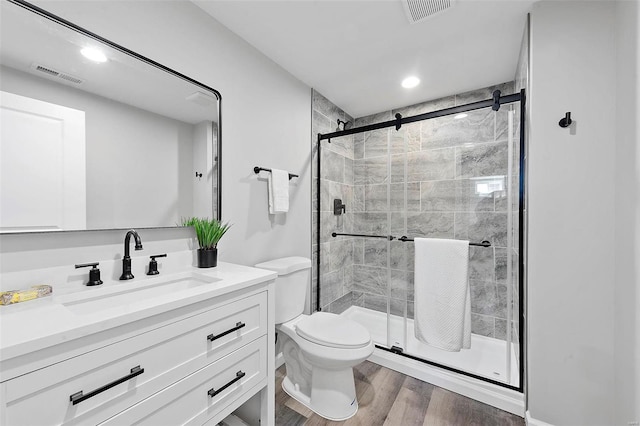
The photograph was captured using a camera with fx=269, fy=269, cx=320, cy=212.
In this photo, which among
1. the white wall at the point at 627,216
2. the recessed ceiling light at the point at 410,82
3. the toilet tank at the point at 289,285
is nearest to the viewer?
the white wall at the point at 627,216

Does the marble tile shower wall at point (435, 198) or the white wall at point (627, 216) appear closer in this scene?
the white wall at point (627, 216)

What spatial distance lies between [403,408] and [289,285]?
994 millimetres

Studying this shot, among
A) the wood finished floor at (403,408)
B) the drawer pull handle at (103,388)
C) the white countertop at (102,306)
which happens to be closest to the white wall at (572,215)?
the wood finished floor at (403,408)

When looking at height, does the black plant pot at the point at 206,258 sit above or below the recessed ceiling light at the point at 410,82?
below

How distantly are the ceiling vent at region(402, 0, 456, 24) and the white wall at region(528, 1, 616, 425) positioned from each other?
47 centimetres

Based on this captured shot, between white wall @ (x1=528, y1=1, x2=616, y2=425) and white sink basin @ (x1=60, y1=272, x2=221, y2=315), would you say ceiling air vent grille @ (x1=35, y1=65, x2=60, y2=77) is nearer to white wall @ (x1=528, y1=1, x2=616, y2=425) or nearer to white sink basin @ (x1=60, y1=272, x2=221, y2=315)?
white sink basin @ (x1=60, y1=272, x2=221, y2=315)

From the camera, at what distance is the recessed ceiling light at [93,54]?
3.61 feet

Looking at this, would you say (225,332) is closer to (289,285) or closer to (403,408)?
(289,285)

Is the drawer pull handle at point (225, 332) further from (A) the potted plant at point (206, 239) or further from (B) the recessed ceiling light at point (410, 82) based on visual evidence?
(B) the recessed ceiling light at point (410, 82)

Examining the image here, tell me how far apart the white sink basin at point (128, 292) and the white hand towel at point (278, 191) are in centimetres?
76

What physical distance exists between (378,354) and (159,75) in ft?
7.54

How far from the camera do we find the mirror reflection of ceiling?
0.95 meters

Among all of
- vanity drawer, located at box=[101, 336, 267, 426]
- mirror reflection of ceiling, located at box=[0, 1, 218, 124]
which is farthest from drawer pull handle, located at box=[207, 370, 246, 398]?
mirror reflection of ceiling, located at box=[0, 1, 218, 124]

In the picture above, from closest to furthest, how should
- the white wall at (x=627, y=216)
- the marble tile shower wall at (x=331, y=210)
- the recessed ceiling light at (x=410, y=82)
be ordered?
the white wall at (x=627, y=216) → the recessed ceiling light at (x=410, y=82) → the marble tile shower wall at (x=331, y=210)
